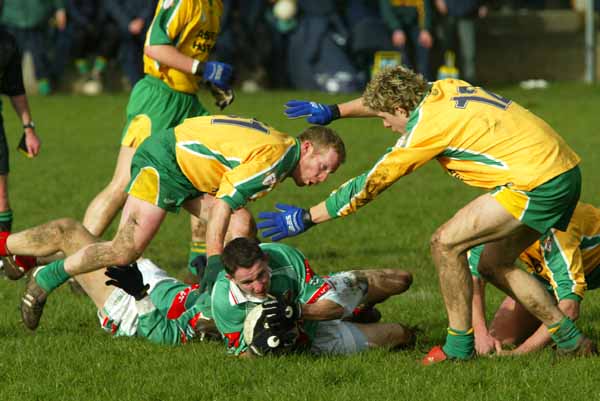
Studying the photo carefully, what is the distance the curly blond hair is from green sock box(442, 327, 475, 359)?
1283 mm

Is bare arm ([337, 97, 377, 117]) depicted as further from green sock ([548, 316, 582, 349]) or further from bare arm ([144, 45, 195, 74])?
bare arm ([144, 45, 195, 74])

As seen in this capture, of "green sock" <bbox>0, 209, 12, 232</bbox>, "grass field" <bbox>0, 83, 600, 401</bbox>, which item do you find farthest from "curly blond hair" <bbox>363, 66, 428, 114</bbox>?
"green sock" <bbox>0, 209, 12, 232</bbox>

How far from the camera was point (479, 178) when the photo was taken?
799cm

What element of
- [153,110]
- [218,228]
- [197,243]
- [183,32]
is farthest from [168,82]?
[218,228]

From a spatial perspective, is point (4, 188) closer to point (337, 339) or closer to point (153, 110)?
point (153, 110)

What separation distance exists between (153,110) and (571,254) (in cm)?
411

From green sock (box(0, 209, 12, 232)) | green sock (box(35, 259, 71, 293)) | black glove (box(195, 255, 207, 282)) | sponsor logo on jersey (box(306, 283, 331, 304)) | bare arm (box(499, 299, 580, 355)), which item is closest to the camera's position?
sponsor logo on jersey (box(306, 283, 331, 304))

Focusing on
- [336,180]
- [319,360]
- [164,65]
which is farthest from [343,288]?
[336,180]

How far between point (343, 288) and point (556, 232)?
1287mm

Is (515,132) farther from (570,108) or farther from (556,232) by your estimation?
(570,108)

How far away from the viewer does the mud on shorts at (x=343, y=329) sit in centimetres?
832

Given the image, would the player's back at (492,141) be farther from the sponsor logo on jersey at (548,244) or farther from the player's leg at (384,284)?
the player's leg at (384,284)

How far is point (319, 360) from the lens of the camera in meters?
8.08

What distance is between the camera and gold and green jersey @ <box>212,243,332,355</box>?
319 inches
